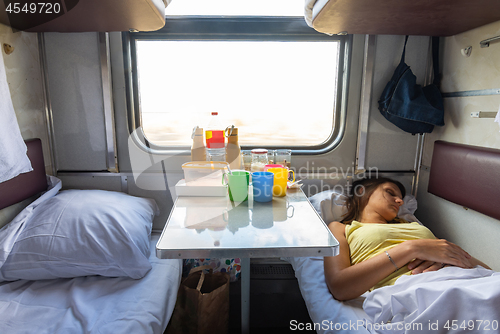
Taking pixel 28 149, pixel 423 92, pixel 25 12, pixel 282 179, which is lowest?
pixel 282 179

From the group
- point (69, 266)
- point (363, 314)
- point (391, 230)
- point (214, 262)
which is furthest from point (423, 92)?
point (69, 266)

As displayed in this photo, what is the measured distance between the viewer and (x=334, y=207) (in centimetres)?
206

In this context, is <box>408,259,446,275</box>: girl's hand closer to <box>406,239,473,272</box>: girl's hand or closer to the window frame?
<box>406,239,473,272</box>: girl's hand

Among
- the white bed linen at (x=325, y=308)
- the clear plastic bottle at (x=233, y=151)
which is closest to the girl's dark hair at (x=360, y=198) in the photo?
the white bed linen at (x=325, y=308)

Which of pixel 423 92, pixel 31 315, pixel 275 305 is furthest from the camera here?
pixel 275 305

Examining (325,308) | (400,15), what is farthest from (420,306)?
(400,15)

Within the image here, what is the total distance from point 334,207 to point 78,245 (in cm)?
154

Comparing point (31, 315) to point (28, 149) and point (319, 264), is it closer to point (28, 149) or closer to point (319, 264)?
point (28, 149)

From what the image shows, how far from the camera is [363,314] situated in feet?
4.30

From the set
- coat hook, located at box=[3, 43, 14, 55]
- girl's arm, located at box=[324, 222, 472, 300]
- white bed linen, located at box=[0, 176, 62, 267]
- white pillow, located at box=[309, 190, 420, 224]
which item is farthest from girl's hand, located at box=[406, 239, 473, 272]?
coat hook, located at box=[3, 43, 14, 55]

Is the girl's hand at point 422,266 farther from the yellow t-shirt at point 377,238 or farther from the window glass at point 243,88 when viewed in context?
the window glass at point 243,88

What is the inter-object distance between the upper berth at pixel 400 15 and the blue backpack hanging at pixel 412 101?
0.28 meters

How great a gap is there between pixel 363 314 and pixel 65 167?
86.8 inches

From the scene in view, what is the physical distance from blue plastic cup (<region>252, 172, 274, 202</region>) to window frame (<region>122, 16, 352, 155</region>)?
36.5 inches
